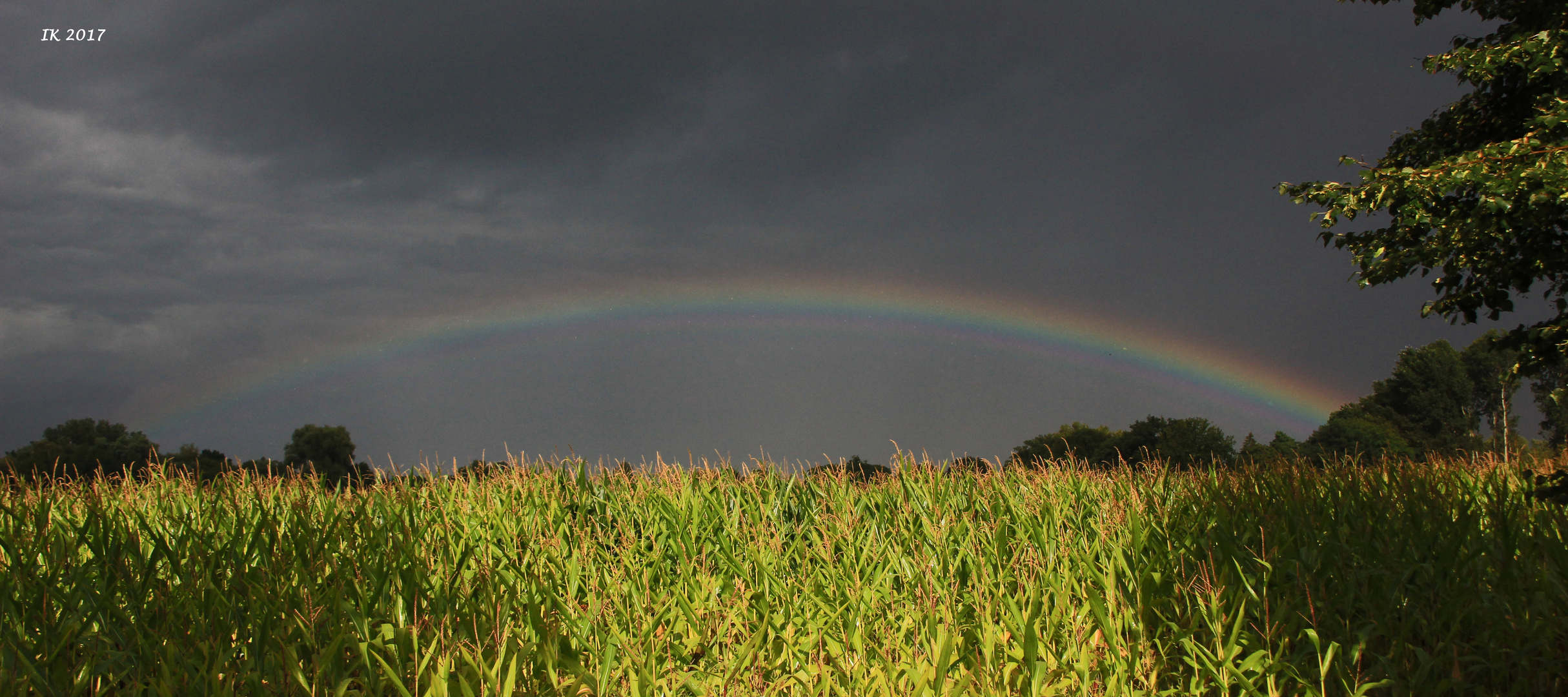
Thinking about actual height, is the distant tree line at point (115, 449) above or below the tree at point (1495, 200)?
below

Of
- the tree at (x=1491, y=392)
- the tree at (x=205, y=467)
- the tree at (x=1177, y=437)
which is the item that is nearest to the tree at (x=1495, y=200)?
the tree at (x=205, y=467)

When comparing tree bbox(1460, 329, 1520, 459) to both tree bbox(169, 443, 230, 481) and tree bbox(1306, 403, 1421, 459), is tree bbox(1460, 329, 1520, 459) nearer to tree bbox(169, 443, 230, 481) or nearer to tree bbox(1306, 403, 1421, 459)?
tree bbox(1306, 403, 1421, 459)

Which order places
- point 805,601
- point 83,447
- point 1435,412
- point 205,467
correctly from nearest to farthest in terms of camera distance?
point 805,601 < point 205,467 < point 83,447 < point 1435,412

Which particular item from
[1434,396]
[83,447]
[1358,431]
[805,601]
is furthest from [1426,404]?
A: [83,447]

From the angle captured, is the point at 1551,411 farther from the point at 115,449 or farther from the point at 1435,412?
the point at 115,449

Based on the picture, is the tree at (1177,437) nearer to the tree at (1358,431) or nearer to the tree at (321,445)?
the tree at (1358,431)

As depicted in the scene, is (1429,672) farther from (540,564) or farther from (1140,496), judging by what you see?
(540,564)

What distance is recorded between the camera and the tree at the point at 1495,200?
715 cm

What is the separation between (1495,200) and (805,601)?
21.4ft

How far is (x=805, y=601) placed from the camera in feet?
20.3

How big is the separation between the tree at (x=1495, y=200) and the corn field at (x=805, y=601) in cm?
200

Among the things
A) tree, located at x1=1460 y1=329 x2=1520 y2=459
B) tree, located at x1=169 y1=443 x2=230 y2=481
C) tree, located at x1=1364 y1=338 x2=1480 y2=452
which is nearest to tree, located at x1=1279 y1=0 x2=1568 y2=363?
tree, located at x1=169 y1=443 x2=230 y2=481

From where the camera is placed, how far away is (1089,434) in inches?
1519

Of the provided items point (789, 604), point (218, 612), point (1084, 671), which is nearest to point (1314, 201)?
point (1084, 671)
